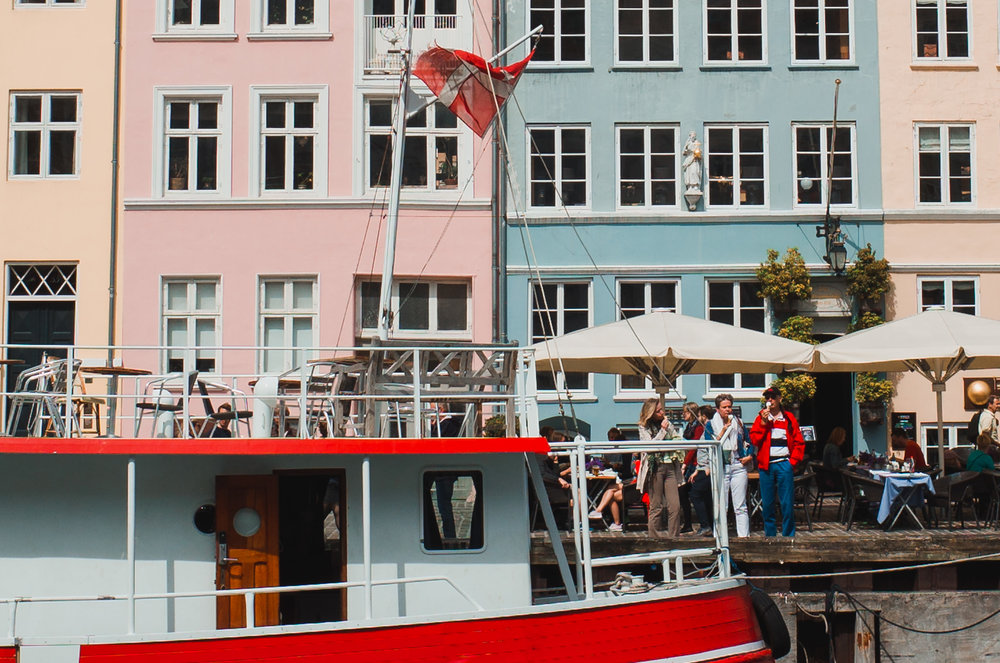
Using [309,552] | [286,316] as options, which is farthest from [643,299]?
[309,552]

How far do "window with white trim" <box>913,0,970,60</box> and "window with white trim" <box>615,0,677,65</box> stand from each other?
14.7 feet

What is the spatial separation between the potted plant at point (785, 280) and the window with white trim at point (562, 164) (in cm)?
346

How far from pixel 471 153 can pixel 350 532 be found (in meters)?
13.3

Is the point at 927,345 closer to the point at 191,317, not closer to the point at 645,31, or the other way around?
the point at 645,31

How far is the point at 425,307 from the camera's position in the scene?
22.7 m

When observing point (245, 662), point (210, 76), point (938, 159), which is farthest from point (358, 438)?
point (938, 159)

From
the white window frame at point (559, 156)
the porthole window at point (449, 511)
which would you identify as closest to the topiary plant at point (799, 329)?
the white window frame at point (559, 156)

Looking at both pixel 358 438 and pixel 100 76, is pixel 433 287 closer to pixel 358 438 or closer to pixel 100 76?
pixel 100 76

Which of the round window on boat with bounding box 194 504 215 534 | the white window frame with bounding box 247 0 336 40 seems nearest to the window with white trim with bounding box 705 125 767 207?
the white window frame with bounding box 247 0 336 40

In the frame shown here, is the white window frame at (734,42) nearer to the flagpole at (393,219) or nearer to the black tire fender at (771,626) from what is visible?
the flagpole at (393,219)

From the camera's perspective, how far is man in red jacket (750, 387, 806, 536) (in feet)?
47.3

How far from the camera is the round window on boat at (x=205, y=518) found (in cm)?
1024

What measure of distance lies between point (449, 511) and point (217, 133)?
45.5 ft

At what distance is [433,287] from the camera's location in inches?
894
